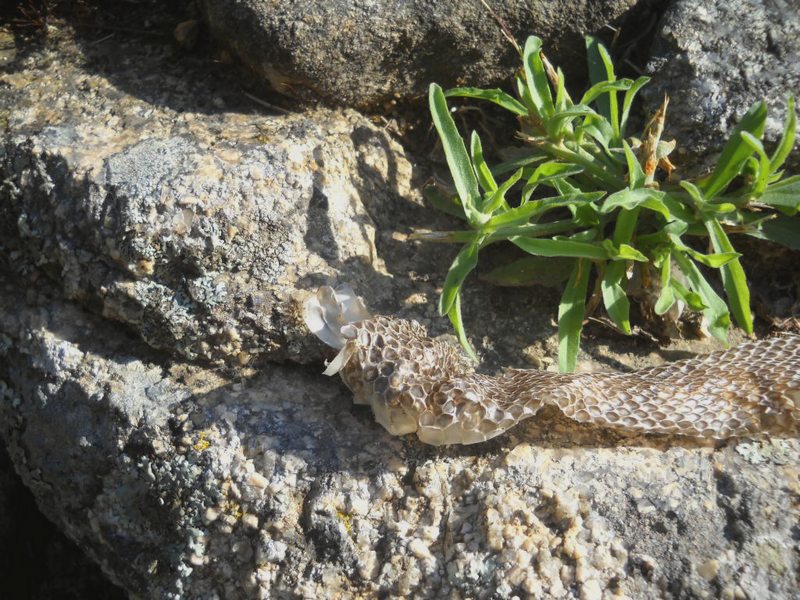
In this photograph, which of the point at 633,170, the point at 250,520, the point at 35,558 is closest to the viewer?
the point at 250,520

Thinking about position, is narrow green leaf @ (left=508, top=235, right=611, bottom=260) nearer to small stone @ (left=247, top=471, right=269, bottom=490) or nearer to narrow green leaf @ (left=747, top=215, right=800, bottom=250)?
narrow green leaf @ (left=747, top=215, right=800, bottom=250)

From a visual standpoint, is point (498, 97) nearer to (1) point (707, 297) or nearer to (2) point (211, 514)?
(1) point (707, 297)

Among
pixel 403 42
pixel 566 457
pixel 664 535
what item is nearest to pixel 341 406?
pixel 566 457

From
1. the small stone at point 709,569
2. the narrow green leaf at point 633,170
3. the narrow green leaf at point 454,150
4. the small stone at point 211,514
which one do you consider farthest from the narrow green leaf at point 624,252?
the small stone at point 211,514

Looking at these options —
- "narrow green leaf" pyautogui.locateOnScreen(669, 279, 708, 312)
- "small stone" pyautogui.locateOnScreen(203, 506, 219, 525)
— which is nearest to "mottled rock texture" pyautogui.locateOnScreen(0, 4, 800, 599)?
"small stone" pyautogui.locateOnScreen(203, 506, 219, 525)

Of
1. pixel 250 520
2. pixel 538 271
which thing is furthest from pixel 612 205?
pixel 250 520
